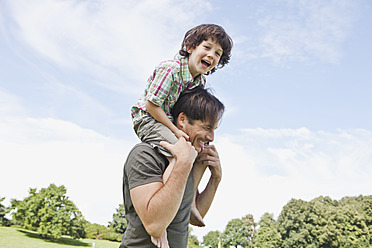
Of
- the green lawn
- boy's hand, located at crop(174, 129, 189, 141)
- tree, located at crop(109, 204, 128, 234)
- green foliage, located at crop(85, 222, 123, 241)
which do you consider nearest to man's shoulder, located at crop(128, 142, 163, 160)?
boy's hand, located at crop(174, 129, 189, 141)

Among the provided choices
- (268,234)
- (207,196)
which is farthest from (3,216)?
(207,196)

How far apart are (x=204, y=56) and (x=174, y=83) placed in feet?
1.15

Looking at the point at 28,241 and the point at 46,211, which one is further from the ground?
the point at 46,211

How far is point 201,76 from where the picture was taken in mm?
2664

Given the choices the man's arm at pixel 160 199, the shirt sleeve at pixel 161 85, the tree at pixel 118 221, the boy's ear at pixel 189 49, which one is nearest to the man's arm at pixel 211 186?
the shirt sleeve at pixel 161 85

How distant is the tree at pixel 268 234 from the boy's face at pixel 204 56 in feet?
113

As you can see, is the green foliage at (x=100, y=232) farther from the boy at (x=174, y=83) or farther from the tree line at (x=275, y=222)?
the boy at (x=174, y=83)

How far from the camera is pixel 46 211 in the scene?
2845cm

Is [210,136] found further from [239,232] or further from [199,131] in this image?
[239,232]

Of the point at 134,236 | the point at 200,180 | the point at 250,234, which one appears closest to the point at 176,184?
the point at 134,236

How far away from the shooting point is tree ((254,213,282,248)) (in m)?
34.7

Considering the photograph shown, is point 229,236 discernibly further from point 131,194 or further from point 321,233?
point 131,194

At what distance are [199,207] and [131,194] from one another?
2.60ft

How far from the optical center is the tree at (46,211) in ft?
91.9
